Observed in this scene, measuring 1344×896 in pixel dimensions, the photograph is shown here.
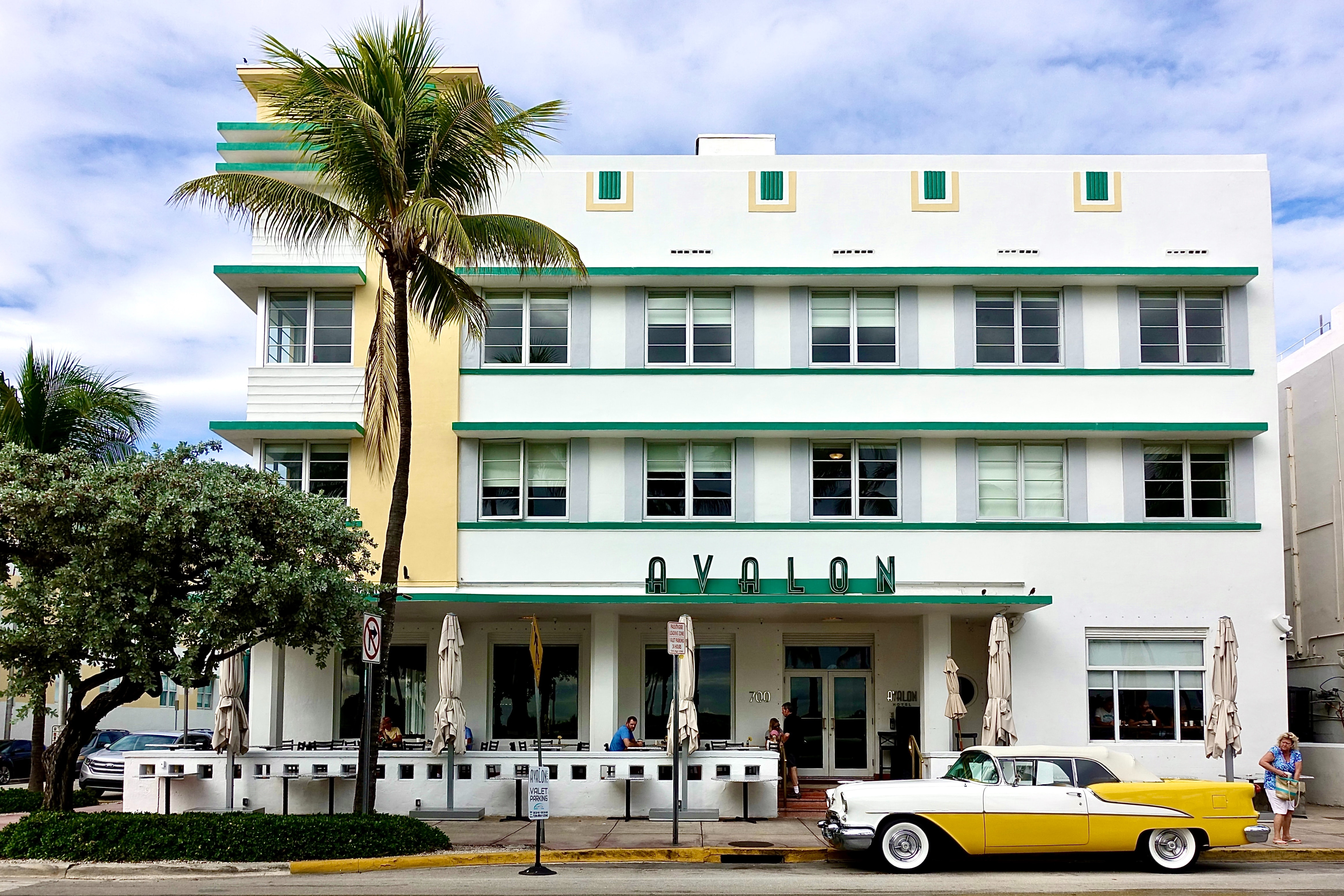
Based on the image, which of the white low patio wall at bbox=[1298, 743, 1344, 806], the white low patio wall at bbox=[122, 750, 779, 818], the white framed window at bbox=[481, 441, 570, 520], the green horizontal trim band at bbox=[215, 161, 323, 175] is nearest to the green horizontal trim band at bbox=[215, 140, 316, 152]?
the green horizontal trim band at bbox=[215, 161, 323, 175]

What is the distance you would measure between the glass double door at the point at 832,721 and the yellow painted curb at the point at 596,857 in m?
7.78

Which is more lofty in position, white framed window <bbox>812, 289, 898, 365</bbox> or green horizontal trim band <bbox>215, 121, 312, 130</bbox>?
green horizontal trim band <bbox>215, 121, 312, 130</bbox>

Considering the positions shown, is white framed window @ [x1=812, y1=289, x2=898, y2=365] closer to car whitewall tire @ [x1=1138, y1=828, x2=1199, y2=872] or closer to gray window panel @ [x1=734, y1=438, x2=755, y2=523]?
gray window panel @ [x1=734, y1=438, x2=755, y2=523]

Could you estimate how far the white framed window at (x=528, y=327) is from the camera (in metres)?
25.0

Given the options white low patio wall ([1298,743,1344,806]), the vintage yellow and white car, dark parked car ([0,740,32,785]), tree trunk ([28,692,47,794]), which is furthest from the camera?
dark parked car ([0,740,32,785])

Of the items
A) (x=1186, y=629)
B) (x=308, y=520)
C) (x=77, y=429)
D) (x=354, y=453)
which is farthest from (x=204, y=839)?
(x=1186, y=629)

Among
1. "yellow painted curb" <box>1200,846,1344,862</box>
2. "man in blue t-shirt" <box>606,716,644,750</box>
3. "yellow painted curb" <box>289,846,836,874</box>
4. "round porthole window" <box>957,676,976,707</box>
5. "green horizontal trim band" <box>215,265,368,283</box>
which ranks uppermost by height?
"green horizontal trim band" <box>215,265,368,283</box>

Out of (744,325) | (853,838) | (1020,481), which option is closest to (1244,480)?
(1020,481)

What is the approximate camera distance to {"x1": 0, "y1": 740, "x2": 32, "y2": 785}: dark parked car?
3359 centimetres

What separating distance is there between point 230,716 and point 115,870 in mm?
4816

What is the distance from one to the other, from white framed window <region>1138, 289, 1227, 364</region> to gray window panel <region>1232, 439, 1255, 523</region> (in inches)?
64.8

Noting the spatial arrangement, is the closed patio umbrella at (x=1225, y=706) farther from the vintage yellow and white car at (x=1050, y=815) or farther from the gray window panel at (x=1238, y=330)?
the gray window panel at (x=1238, y=330)

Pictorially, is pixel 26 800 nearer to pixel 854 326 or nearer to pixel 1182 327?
pixel 854 326

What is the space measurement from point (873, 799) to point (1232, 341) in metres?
13.5
